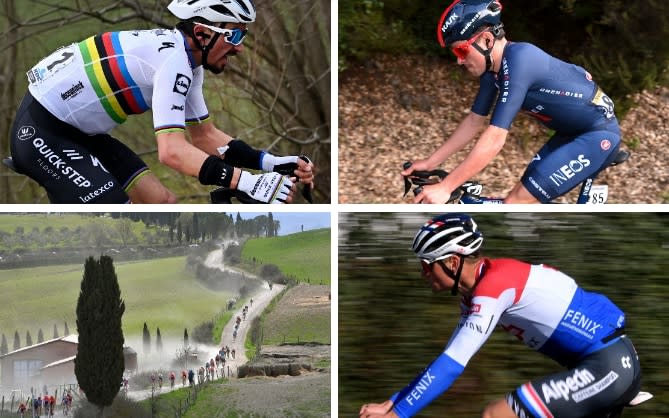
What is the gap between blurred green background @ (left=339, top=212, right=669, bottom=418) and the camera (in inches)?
185

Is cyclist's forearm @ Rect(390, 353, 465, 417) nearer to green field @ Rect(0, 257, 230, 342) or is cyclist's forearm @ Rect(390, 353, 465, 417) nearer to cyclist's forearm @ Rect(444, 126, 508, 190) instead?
cyclist's forearm @ Rect(444, 126, 508, 190)

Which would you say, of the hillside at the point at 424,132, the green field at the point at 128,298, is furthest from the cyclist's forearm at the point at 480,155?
the hillside at the point at 424,132

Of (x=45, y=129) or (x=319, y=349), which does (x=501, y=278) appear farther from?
(x=45, y=129)

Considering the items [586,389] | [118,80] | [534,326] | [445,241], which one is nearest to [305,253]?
[118,80]

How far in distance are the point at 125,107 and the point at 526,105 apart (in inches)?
75.6

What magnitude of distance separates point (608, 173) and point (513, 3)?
161 cm

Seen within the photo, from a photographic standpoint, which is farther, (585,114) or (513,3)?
(513,3)

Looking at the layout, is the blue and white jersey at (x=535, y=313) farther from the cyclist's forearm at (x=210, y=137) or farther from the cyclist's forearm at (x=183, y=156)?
the cyclist's forearm at (x=210, y=137)

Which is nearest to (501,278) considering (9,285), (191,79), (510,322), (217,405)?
(510,322)

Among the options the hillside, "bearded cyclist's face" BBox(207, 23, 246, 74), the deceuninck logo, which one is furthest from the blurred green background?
the hillside

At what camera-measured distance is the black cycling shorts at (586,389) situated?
375 cm

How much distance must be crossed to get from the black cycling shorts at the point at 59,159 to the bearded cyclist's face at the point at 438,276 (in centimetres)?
161

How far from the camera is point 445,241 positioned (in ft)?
12.7

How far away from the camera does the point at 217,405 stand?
5.39 m
